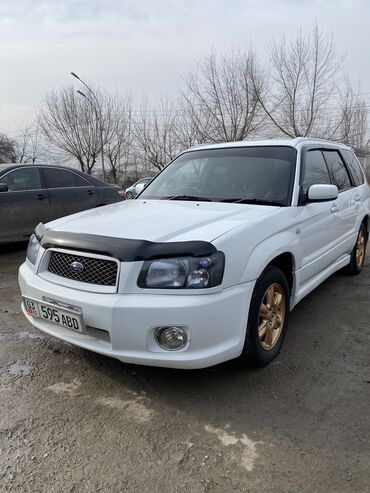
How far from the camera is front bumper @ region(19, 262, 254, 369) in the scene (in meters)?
2.43

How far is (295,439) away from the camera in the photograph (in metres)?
2.30

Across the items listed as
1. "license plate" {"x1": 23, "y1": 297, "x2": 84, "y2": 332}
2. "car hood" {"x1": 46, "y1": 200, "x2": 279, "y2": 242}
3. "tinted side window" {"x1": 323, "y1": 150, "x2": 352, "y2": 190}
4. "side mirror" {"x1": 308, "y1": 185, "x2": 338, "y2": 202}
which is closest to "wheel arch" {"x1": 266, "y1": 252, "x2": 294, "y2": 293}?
"car hood" {"x1": 46, "y1": 200, "x2": 279, "y2": 242}

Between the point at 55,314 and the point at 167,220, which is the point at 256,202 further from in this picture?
the point at 55,314

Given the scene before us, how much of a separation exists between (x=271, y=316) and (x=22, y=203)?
16.4 ft

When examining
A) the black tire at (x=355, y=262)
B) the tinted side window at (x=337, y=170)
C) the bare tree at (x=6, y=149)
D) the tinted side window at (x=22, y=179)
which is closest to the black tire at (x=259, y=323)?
the tinted side window at (x=337, y=170)

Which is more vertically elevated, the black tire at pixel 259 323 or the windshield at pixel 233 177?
the windshield at pixel 233 177

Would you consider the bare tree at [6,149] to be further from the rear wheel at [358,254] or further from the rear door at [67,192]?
the rear wheel at [358,254]

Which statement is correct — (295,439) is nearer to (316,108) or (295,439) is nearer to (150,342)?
(150,342)

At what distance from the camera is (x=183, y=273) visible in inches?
98.6

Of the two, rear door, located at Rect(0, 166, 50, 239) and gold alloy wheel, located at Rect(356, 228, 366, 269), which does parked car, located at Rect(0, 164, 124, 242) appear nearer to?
rear door, located at Rect(0, 166, 50, 239)

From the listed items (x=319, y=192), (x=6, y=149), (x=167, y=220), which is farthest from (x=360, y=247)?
(x=6, y=149)

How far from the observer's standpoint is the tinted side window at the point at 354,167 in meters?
5.19

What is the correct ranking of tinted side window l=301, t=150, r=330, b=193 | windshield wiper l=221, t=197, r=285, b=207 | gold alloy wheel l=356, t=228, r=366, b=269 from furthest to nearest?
gold alloy wheel l=356, t=228, r=366, b=269 < tinted side window l=301, t=150, r=330, b=193 < windshield wiper l=221, t=197, r=285, b=207

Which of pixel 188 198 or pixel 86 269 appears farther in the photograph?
pixel 188 198
